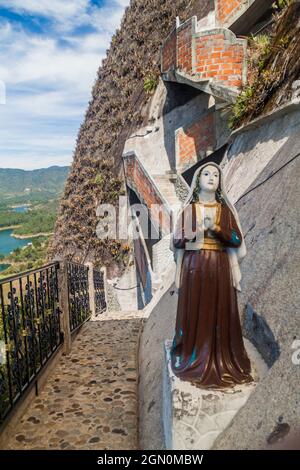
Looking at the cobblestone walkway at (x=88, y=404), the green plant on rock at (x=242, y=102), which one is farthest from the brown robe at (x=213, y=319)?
the green plant on rock at (x=242, y=102)

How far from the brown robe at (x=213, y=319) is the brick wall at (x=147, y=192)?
21.2ft

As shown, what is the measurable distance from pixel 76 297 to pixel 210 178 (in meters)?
4.38

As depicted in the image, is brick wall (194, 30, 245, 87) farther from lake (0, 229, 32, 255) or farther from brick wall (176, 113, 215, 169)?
lake (0, 229, 32, 255)

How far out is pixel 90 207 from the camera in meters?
16.6

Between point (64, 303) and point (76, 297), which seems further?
point (76, 297)

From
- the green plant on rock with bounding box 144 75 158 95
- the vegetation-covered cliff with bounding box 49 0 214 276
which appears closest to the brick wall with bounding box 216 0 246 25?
the vegetation-covered cliff with bounding box 49 0 214 276

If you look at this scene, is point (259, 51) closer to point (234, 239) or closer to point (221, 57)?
point (221, 57)

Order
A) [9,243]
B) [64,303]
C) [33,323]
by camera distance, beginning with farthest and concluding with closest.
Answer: [9,243]
[64,303]
[33,323]

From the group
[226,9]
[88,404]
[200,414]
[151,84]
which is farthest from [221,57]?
[200,414]

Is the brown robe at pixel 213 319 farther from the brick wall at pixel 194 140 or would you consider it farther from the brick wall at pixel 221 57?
the brick wall at pixel 194 140

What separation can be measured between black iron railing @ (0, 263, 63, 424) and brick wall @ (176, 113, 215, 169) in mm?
6902

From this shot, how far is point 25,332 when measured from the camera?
3.77m

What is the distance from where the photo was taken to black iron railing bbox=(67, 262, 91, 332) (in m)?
5.98
